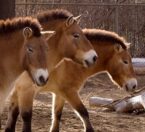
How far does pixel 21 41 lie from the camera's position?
696 centimetres

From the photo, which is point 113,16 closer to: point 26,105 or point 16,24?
point 26,105

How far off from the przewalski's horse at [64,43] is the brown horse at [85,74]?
335 millimetres

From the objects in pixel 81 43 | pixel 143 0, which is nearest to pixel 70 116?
pixel 81 43

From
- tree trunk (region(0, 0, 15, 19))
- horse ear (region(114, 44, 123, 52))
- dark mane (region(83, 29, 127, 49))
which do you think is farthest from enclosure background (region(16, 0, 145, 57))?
horse ear (region(114, 44, 123, 52))

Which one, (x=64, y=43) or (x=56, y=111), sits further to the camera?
(x=56, y=111)

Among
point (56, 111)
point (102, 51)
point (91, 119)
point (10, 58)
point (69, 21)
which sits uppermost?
point (69, 21)

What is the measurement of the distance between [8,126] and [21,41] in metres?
1.85

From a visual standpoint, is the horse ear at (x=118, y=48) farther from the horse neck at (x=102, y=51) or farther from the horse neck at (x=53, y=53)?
the horse neck at (x=53, y=53)

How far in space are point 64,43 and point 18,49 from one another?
3.53 ft

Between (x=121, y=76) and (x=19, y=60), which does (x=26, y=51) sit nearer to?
(x=19, y=60)

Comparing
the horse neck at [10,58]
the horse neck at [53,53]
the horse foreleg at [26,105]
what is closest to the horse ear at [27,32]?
the horse neck at [10,58]

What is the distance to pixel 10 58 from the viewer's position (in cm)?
702

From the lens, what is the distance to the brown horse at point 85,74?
8.30 m

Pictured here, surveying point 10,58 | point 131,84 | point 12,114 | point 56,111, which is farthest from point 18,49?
point 131,84
